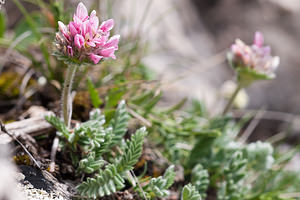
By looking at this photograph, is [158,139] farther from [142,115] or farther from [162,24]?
[162,24]

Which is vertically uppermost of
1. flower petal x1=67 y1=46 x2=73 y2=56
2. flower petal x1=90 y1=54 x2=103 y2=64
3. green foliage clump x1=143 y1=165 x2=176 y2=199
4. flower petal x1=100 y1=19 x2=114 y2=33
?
flower petal x1=100 y1=19 x2=114 y2=33

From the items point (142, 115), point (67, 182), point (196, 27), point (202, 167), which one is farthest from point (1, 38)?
point (196, 27)

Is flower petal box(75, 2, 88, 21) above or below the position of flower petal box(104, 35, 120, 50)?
above

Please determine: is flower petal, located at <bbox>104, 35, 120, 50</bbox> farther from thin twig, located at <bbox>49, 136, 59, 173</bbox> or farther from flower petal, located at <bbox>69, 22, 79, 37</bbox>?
thin twig, located at <bbox>49, 136, 59, 173</bbox>

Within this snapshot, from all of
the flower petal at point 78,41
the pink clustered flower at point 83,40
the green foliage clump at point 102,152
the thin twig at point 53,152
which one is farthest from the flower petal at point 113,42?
the thin twig at point 53,152

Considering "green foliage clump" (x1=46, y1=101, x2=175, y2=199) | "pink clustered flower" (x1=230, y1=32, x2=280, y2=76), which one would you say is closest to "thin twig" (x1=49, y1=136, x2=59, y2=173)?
"green foliage clump" (x1=46, y1=101, x2=175, y2=199)

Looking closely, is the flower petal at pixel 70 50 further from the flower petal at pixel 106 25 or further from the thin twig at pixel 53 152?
the thin twig at pixel 53 152
